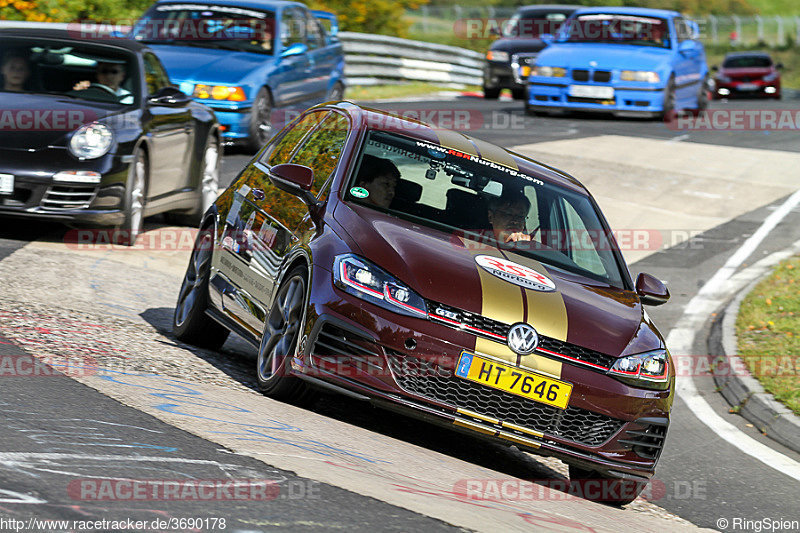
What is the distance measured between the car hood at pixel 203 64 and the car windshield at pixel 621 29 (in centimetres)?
861

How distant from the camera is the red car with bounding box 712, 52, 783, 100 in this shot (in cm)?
3669

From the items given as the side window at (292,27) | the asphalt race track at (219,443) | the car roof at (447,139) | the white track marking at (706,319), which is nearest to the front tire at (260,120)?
the side window at (292,27)

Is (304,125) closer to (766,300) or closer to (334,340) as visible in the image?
(334,340)

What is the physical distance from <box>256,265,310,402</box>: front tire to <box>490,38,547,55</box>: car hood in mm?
22401

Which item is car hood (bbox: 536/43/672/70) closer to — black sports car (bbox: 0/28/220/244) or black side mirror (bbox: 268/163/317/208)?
black sports car (bbox: 0/28/220/244)

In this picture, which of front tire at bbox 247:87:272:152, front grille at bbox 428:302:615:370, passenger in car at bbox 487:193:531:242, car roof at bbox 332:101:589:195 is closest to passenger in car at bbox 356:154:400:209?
car roof at bbox 332:101:589:195

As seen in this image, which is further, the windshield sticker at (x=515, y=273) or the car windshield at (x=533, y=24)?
the car windshield at (x=533, y=24)

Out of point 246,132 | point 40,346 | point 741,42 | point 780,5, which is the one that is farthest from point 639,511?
point 780,5

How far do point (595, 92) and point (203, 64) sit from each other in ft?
28.1

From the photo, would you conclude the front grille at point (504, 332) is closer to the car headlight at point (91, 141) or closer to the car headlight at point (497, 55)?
the car headlight at point (91, 141)

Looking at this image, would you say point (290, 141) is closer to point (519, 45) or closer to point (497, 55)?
point (519, 45)

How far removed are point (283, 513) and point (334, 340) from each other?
1.75 m

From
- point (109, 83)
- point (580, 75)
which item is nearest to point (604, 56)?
point (580, 75)

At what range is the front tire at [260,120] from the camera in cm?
1599
